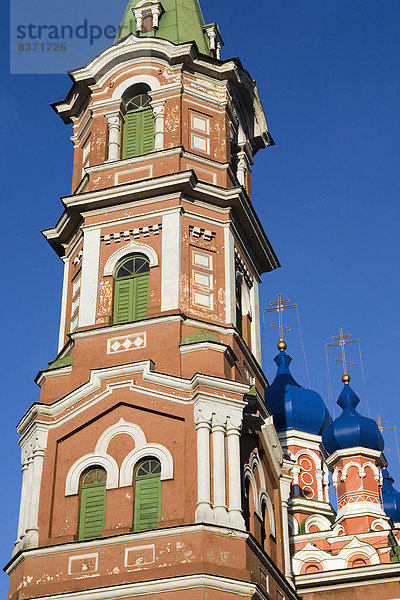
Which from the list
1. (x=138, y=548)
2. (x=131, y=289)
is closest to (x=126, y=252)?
(x=131, y=289)

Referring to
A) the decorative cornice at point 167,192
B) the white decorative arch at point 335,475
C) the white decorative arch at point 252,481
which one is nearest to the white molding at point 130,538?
the white decorative arch at point 252,481

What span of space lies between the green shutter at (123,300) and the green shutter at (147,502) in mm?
2964

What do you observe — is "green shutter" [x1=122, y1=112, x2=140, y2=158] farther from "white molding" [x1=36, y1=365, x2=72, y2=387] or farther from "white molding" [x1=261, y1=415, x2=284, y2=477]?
"white molding" [x1=261, y1=415, x2=284, y2=477]

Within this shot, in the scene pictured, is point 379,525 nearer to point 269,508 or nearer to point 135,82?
point 269,508

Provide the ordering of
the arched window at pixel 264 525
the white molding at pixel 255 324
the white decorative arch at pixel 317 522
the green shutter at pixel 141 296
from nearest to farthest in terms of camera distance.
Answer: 1. the arched window at pixel 264 525
2. the green shutter at pixel 141 296
3. the white molding at pixel 255 324
4. the white decorative arch at pixel 317 522

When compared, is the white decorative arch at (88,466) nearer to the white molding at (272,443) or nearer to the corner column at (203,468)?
the corner column at (203,468)

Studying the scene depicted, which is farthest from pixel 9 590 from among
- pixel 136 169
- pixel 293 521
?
pixel 293 521

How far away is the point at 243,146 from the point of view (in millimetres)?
21938

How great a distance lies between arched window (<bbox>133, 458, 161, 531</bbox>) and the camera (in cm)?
1616

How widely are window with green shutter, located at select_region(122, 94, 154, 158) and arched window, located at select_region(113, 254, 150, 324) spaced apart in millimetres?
2370

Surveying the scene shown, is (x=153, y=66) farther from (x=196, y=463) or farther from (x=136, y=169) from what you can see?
(x=196, y=463)

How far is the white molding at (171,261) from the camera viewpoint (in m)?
18.2

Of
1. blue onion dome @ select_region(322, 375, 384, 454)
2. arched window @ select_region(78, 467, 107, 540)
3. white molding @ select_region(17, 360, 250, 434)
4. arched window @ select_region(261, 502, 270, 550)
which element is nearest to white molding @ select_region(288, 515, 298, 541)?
blue onion dome @ select_region(322, 375, 384, 454)

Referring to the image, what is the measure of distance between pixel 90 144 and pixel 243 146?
3.04m
